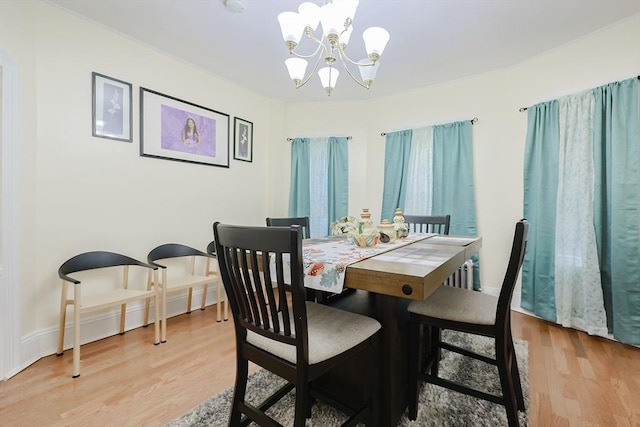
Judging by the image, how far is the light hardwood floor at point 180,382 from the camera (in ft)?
4.83

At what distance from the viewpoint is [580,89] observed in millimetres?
2508

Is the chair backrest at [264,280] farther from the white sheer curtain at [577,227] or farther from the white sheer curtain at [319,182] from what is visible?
the white sheer curtain at [319,182]

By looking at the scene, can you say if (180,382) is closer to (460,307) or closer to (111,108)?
(460,307)

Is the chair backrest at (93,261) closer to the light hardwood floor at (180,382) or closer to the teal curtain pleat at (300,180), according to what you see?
the light hardwood floor at (180,382)

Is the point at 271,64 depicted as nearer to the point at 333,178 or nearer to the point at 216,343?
the point at 333,178

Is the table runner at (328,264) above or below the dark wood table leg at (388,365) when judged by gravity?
above

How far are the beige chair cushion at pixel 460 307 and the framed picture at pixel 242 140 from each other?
2.78 m

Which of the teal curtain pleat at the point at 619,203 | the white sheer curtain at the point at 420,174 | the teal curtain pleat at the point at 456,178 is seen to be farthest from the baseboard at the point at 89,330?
the teal curtain pleat at the point at 619,203

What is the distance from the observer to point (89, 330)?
2.28 meters

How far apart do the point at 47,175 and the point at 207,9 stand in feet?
5.45

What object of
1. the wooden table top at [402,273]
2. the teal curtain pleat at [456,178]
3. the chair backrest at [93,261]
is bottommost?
the chair backrest at [93,261]

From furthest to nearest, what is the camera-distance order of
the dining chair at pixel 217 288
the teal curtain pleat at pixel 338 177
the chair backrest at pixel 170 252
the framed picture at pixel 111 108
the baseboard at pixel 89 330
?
the teal curtain pleat at pixel 338 177, the dining chair at pixel 217 288, the chair backrest at pixel 170 252, the framed picture at pixel 111 108, the baseboard at pixel 89 330

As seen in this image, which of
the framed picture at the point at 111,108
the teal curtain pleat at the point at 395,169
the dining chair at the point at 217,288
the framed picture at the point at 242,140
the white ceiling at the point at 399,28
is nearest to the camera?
the white ceiling at the point at 399,28

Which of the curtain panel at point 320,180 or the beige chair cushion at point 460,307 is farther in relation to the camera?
the curtain panel at point 320,180
